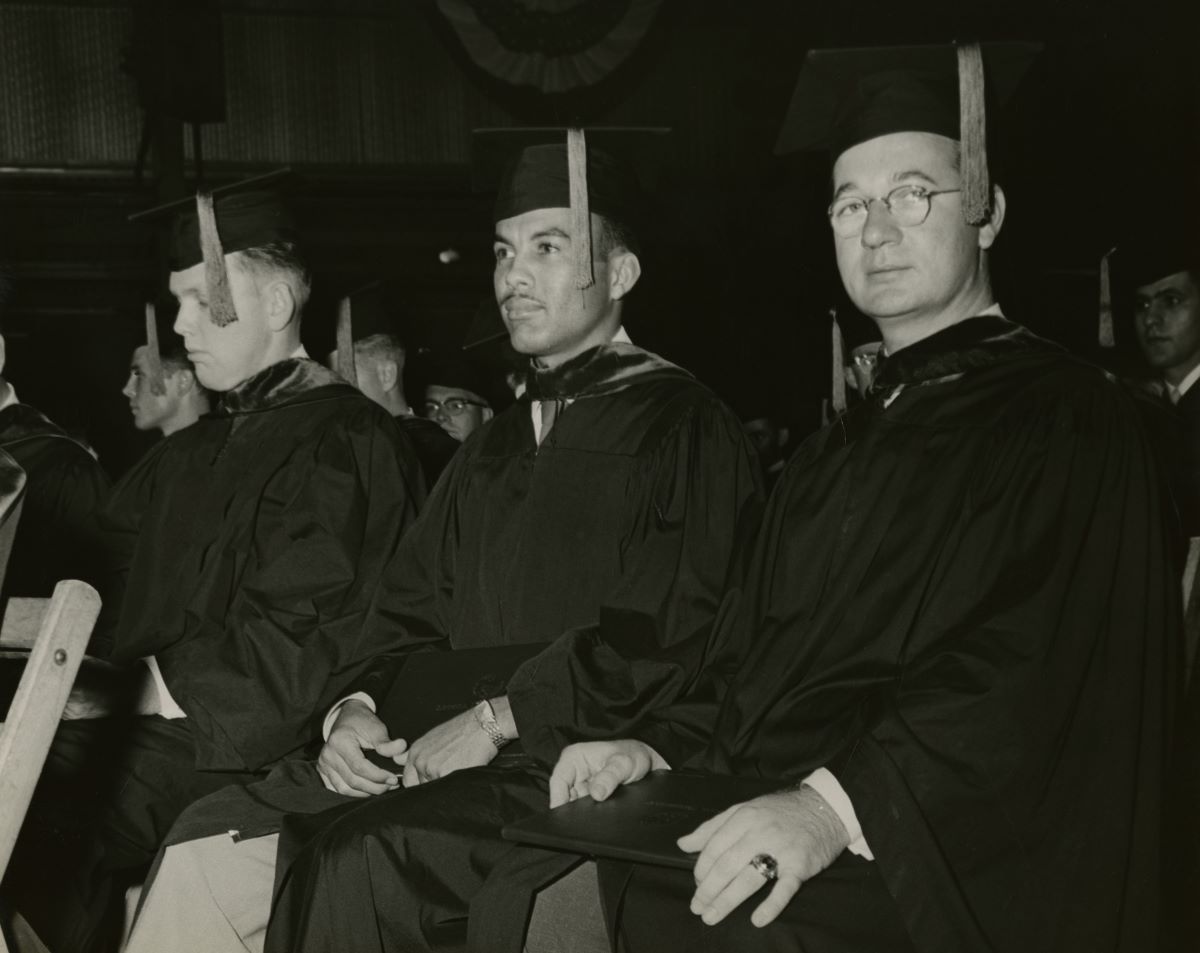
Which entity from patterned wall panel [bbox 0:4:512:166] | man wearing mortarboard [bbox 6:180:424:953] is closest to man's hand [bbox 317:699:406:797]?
man wearing mortarboard [bbox 6:180:424:953]

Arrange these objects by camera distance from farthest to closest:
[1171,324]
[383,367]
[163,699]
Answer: [383,367] → [1171,324] → [163,699]

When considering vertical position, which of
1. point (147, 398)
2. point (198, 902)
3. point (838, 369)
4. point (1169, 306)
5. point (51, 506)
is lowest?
point (198, 902)

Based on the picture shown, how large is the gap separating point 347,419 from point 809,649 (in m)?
1.69

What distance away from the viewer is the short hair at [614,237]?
3236 millimetres

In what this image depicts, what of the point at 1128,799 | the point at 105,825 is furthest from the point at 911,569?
the point at 105,825

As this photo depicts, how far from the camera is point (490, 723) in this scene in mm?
2637

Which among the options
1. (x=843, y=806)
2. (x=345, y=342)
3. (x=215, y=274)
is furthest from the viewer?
(x=345, y=342)

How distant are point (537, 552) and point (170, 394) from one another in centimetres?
459

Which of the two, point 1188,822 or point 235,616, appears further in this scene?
point 235,616

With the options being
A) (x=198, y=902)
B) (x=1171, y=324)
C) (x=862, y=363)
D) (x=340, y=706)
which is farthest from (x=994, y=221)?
(x=1171, y=324)

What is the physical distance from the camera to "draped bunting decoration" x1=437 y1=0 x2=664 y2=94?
33.2 feet

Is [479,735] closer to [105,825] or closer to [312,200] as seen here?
[105,825]

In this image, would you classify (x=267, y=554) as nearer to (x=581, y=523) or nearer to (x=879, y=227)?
(x=581, y=523)

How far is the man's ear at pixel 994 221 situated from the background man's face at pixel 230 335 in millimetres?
2124
